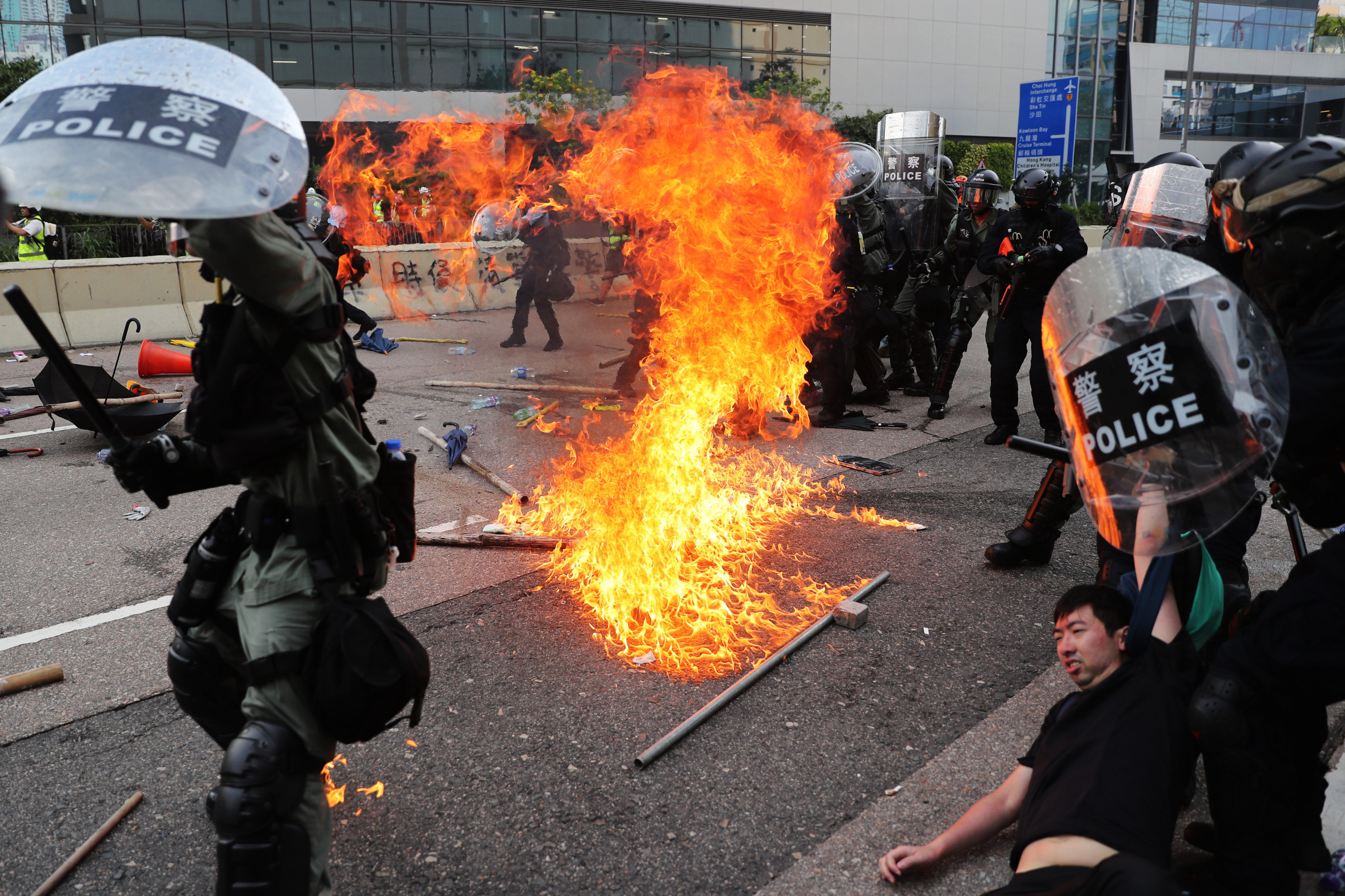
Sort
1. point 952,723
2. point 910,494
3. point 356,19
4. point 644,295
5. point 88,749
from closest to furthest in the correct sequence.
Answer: point 88,749 → point 952,723 → point 910,494 → point 644,295 → point 356,19

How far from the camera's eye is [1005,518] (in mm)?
5723

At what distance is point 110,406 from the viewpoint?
6.85m

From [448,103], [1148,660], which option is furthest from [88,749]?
[448,103]

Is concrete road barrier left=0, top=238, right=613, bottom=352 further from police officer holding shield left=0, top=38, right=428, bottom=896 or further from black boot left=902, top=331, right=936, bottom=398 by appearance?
police officer holding shield left=0, top=38, right=428, bottom=896

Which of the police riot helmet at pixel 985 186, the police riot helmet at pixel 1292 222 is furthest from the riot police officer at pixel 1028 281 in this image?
the police riot helmet at pixel 1292 222

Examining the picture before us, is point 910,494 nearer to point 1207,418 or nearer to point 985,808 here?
point 985,808

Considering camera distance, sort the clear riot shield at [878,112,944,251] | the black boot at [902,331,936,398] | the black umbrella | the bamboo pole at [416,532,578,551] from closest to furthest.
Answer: the bamboo pole at [416,532,578,551] < the black umbrella < the black boot at [902,331,936,398] < the clear riot shield at [878,112,944,251]

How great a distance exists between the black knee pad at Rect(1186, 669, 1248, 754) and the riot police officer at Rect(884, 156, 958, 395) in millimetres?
6766

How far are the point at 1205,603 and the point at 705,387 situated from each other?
12.0 feet

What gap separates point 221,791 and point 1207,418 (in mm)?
2328

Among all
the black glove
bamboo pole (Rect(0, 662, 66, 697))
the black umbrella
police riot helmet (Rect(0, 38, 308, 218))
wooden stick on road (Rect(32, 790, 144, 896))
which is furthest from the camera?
the black umbrella

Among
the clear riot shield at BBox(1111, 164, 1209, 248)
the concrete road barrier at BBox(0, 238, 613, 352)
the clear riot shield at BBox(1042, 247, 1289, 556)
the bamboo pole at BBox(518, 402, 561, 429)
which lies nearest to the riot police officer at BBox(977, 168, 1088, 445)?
the clear riot shield at BBox(1111, 164, 1209, 248)

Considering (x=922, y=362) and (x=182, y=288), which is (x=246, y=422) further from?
(x=182, y=288)

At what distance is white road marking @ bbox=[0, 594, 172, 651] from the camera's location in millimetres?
4012
